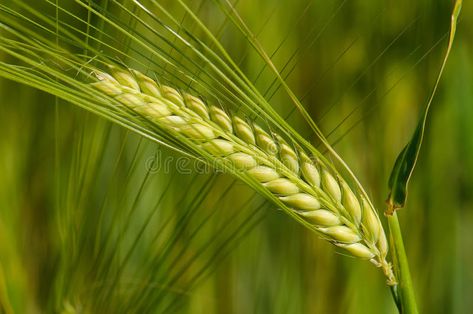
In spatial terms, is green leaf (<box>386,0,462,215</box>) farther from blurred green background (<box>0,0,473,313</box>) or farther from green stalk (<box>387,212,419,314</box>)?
blurred green background (<box>0,0,473,313</box>)

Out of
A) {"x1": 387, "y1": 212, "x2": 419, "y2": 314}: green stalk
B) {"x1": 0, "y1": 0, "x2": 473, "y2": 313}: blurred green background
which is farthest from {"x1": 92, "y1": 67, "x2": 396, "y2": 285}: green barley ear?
{"x1": 0, "y1": 0, "x2": 473, "y2": 313}: blurred green background

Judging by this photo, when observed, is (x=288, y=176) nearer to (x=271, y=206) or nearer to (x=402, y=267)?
(x=402, y=267)

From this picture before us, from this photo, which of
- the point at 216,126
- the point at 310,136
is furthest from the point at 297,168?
the point at 310,136

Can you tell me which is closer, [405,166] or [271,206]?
[405,166]

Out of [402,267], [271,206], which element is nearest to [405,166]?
[402,267]

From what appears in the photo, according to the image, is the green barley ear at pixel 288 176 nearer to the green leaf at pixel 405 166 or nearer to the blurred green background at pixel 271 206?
the green leaf at pixel 405 166

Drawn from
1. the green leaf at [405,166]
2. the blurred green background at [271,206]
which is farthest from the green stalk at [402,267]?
the blurred green background at [271,206]

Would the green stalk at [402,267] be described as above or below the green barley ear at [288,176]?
below

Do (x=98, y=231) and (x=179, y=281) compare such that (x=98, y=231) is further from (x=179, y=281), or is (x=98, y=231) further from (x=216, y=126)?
(x=216, y=126)
